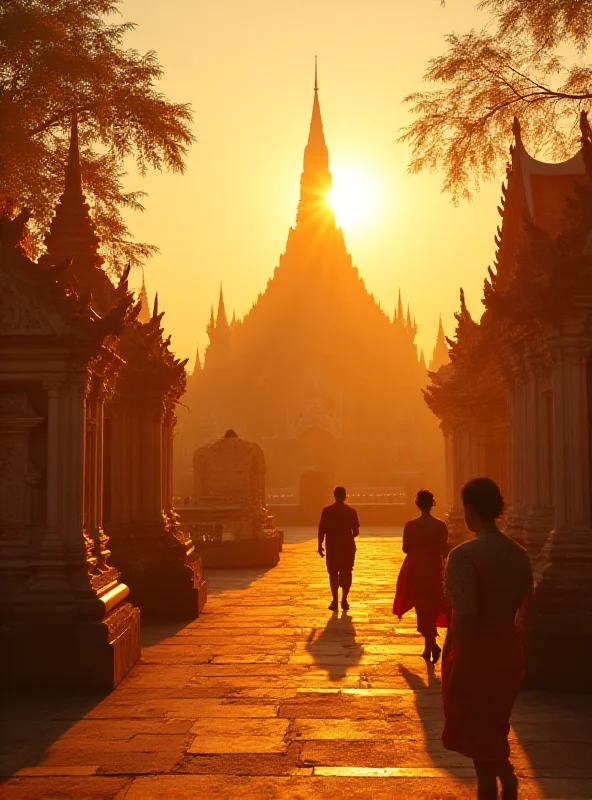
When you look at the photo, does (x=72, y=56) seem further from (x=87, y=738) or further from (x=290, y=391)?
(x=290, y=391)

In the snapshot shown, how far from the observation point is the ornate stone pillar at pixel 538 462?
921 centimetres

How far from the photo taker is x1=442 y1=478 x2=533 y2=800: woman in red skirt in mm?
4098

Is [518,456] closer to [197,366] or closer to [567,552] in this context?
[567,552]

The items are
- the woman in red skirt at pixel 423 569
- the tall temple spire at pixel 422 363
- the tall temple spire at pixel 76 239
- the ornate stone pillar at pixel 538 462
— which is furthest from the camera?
the tall temple spire at pixel 422 363

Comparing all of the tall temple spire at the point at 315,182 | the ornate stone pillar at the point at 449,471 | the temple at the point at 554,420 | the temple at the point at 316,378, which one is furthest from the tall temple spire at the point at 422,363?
the temple at the point at 554,420

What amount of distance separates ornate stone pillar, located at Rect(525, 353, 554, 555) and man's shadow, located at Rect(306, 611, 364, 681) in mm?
1921

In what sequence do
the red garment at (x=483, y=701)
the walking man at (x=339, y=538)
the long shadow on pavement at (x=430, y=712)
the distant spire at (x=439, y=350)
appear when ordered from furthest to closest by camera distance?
the distant spire at (x=439, y=350) → the walking man at (x=339, y=538) → the long shadow on pavement at (x=430, y=712) → the red garment at (x=483, y=701)

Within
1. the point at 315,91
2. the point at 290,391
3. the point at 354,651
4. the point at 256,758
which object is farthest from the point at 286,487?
the point at 256,758

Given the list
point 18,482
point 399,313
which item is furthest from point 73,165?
point 399,313

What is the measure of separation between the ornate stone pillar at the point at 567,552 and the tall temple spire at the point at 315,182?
223 feet

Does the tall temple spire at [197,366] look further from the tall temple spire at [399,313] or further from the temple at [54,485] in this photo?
the temple at [54,485]

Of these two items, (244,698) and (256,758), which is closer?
(256,758)

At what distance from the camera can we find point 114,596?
8.17 m

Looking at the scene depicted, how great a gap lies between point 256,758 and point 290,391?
196 feet
